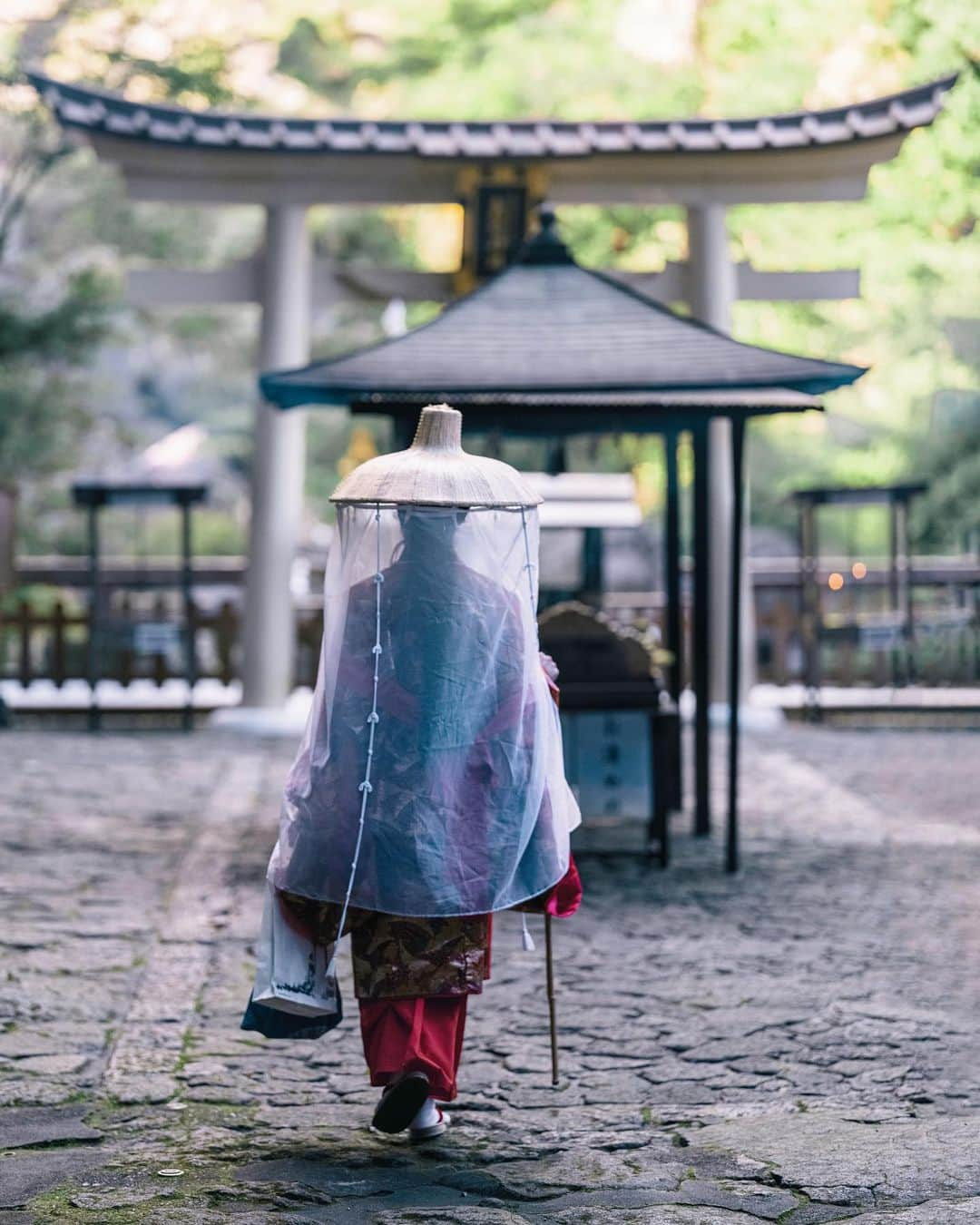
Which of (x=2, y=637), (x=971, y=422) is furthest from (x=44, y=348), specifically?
(x=971, y=422)

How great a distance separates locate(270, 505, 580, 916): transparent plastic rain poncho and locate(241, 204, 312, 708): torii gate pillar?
9032 mm

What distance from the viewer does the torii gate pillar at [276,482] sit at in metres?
13.2

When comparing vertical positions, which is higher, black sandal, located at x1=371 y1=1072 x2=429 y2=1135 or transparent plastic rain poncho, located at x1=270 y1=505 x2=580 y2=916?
transparent plastic rain poncho, located at x1=270 y1=505 x2=580 y2=916

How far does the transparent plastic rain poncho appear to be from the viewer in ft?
13.6

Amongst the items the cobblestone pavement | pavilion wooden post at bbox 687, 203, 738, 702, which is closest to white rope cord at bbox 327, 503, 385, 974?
the cobblestone pavement

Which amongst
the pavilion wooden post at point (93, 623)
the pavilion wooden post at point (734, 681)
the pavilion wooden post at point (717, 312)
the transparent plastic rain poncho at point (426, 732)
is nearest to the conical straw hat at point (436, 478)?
the transparent plastic rain poncho at point (426, 732)

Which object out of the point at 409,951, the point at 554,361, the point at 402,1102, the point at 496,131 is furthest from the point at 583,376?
the point at 496,131

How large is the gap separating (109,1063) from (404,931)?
4.30ft

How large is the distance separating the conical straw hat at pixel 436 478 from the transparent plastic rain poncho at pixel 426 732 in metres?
0.04

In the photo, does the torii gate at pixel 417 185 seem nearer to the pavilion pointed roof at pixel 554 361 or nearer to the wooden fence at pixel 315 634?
the wooden fence at pixel 315 634

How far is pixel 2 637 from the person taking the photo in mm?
17766

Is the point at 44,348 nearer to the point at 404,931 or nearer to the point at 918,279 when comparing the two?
the point at 918,279

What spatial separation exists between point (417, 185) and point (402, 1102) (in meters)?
10.3

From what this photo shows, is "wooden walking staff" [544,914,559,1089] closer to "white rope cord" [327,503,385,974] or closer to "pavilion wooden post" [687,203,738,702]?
"white rope cord" [327,503,385,974]
